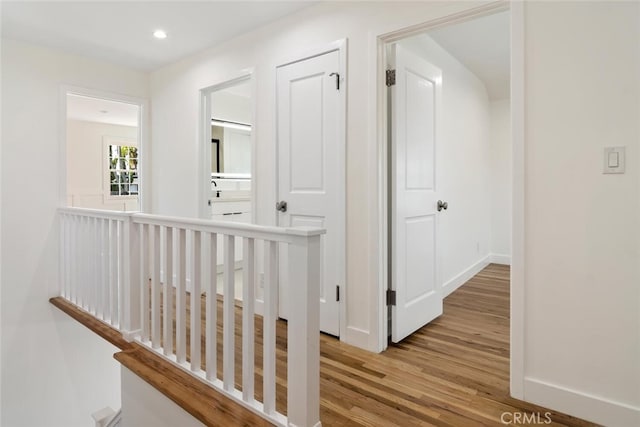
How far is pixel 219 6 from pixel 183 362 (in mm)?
2314

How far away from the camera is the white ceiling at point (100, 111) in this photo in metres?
5.21

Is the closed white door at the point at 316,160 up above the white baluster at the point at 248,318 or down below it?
above

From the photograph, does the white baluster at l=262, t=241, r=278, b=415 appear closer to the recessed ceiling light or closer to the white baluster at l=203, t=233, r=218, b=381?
the white baluster at l=203, t=233, r=218, b=381

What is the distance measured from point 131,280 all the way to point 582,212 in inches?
96.8

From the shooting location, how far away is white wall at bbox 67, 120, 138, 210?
255 inches

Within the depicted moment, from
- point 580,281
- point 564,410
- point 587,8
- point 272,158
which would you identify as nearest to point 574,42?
point 587,8

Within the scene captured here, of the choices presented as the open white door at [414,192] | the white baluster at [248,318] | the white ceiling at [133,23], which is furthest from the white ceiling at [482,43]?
the white baluster at [248,318]

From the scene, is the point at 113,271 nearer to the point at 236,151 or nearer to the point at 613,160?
the point at 613,160

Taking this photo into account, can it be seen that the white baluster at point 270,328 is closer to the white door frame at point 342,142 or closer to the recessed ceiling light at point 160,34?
the white door frame at point 342,142

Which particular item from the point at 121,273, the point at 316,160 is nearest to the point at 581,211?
the point at 316,160

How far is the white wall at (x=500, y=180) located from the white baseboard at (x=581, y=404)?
3508 mm

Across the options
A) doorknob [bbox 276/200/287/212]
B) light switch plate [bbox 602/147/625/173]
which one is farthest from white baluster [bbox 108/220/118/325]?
light switch plate [bbox 602/147/625/173]

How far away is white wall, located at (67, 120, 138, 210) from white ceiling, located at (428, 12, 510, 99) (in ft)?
20.8

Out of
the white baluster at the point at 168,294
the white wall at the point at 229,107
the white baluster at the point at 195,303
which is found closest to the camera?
the white baluster at the point at 195,303
